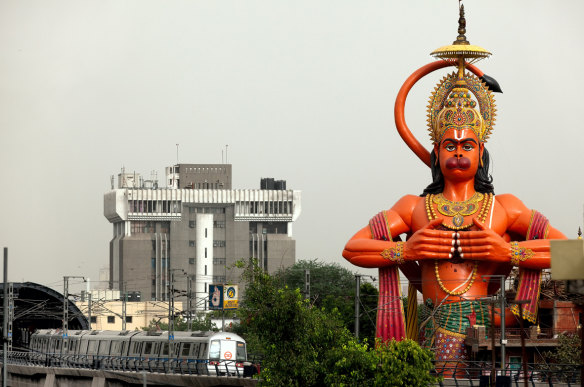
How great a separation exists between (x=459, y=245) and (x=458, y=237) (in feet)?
0.92

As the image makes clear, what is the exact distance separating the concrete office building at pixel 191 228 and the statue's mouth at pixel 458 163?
353 ft

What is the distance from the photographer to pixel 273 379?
143ft

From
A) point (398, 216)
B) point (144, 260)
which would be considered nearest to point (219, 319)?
point (144, 260)

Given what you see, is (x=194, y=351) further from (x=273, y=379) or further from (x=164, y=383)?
(x=273, y=379)

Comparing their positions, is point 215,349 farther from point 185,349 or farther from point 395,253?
A: point 395,253

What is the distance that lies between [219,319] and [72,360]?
6284 centimetres

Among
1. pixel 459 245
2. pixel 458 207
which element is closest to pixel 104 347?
pixel 458 207

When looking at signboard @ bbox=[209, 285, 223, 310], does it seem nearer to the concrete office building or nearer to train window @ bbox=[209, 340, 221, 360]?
train window @ bbox=[209, 340, 221, 360]

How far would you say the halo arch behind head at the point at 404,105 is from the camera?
A: 47731 millimetres

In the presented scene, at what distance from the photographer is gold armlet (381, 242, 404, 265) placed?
44719mm

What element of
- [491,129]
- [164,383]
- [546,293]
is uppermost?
[491,129]

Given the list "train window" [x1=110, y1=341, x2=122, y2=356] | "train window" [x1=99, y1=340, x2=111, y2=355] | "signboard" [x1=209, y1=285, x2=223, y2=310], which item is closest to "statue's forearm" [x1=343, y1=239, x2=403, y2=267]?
"train window" [x1=110, y1=341, x2=122, y2=356]

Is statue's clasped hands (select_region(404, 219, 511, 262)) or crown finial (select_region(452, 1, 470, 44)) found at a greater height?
crown finial (select_region(452, 1, 470, 44))

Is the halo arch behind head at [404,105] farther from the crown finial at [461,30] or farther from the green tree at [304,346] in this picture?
the green tree at [304,346]
